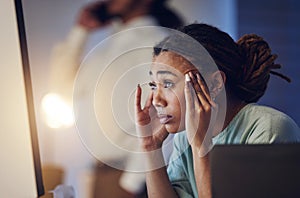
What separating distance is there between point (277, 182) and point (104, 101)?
48cm

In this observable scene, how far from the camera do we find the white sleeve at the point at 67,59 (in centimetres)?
141

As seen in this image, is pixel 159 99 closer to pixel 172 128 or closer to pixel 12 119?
pixel 172 128

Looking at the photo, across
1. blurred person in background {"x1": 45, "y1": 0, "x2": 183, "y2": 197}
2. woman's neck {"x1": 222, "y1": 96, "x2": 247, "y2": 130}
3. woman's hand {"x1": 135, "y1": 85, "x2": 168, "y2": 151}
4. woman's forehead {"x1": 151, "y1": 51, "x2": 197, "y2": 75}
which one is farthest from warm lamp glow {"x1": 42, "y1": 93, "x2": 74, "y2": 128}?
woman's neck {"x1": 222, "y1": 96, "x2": 247, "y2": 130}

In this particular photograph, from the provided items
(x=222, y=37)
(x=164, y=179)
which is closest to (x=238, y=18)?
(x=222, y=37)

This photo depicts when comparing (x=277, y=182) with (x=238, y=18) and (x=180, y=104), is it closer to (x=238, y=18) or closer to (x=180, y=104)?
(x=180, y=104)

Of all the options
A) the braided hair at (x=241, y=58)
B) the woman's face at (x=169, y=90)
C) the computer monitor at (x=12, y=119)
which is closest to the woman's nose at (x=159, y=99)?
the woman's face at (x=169, y=90)

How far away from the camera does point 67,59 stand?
1.41 metres

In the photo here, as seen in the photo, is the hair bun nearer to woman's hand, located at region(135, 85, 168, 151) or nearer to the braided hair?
the braided hair

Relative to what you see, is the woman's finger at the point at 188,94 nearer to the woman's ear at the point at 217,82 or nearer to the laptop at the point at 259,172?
the woman's ear at the point at 217,82

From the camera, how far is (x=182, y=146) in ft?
4.52

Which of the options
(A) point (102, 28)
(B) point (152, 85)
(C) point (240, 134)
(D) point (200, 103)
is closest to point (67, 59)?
(A) point (102, 28)

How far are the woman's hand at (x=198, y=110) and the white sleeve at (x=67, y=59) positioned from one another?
0.96 feet

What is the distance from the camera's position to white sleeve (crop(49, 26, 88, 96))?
1409 millimetres

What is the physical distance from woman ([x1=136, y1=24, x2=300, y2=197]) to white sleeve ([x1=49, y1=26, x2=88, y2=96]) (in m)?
0.18
